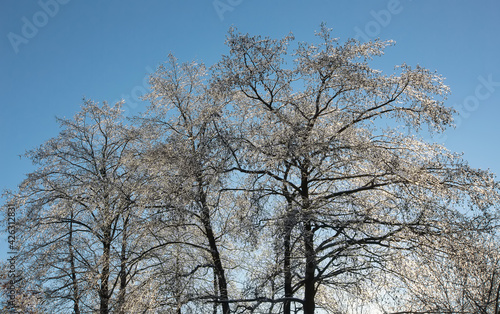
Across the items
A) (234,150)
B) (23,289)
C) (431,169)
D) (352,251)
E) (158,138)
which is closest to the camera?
(352,251)

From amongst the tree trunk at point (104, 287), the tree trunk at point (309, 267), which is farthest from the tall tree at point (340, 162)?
the tree trunk at point (104, 287)

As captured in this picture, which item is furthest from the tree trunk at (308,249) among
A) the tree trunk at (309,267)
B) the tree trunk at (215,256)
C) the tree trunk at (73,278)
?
the tree trunk at (73,278)

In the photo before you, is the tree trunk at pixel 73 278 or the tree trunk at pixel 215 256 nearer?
the tree trunk at pixel 215 256

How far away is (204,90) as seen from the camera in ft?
41.8

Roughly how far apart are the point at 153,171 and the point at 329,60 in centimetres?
526

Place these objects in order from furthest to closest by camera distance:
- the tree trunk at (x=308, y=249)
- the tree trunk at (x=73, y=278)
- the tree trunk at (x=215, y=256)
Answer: the tree trunk at (x=73, y=278) → the tree trunk at (x=215, y=256) → the tree trunk at (x=308, y=249)

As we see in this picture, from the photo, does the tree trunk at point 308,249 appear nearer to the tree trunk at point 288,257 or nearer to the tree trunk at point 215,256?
the tree trunk at point 288,257

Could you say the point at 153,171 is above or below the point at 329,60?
below

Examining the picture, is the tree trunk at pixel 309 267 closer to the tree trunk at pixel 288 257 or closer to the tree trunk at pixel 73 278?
the tree trunk at pixel 288 257

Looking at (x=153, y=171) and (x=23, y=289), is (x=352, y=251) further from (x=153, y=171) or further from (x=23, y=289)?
(x=23, y=289)

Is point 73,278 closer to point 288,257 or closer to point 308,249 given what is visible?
point 288,257

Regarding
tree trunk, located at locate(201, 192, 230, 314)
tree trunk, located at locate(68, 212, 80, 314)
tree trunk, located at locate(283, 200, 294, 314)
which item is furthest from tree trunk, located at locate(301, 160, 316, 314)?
tree trunk, located at locate(68, 212, 80, 314)

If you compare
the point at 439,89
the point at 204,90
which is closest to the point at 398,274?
the point at 439,89

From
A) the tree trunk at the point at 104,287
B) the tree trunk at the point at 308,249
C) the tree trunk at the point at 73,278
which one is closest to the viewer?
the tree trunk at the point at 308,249
